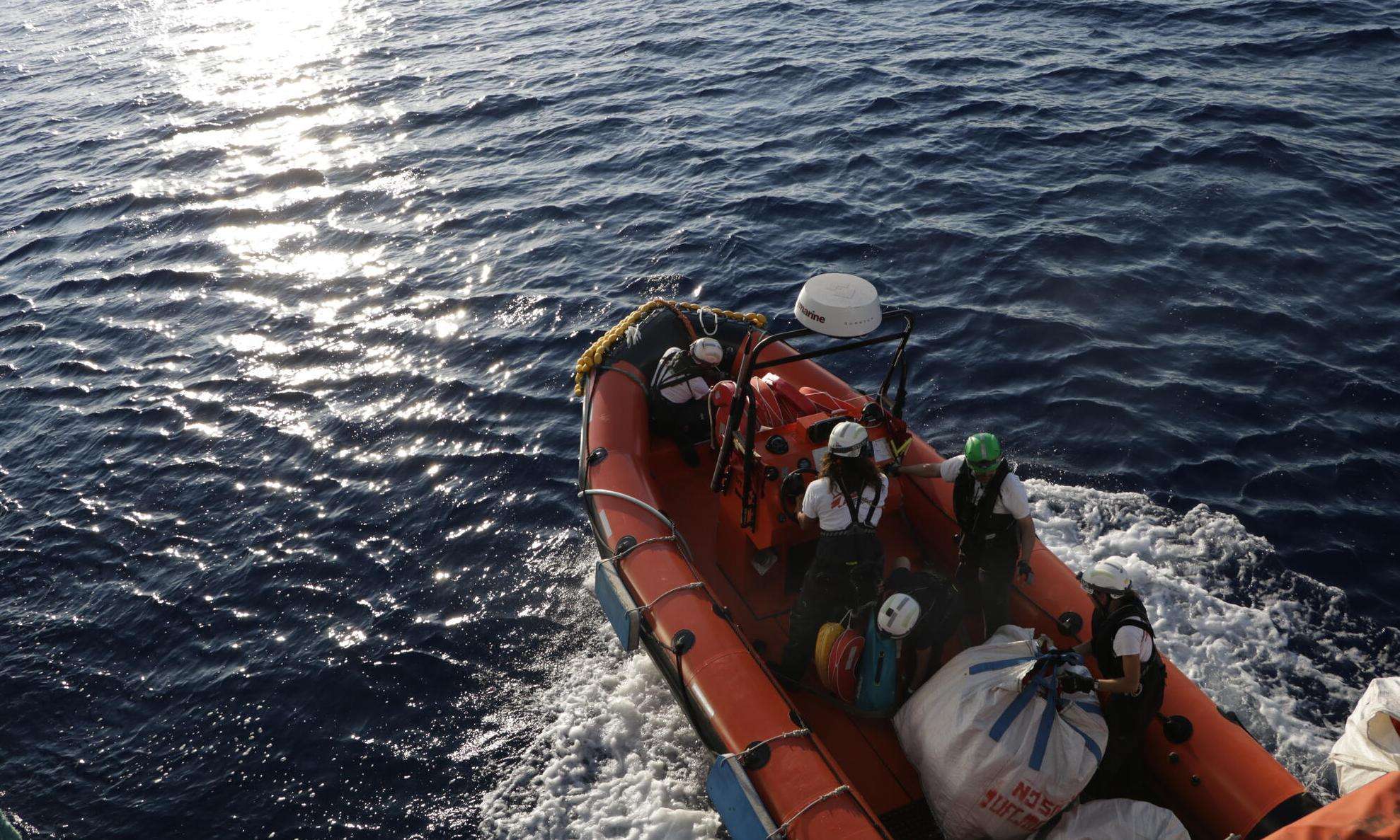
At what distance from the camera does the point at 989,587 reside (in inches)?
204

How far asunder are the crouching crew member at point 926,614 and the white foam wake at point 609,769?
1.65 meters

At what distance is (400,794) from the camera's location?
19.4 feet

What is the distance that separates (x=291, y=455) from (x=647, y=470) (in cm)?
446

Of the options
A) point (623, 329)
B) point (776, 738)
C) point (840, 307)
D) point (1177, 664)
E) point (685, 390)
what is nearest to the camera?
point (776, 738)

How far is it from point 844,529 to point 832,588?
398 mm

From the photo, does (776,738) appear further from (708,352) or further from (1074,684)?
(708,352)

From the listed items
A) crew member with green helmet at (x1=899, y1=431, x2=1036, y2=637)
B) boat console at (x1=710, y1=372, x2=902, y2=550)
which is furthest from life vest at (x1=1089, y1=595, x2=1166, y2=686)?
boat console at (x1=710, y1=372, x2=902, y2=550)

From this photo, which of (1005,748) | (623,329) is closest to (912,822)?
(1005,748)

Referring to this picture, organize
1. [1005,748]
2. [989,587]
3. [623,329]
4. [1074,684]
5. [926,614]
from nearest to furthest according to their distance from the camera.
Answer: [1005,748]
[1074,684]
[926,614]
[989,587]
[623,329]

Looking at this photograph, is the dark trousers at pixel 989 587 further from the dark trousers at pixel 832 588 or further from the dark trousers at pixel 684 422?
the dark trousers at pixel 684 422

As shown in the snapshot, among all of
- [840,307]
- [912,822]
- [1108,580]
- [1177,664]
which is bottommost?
[1177,664]

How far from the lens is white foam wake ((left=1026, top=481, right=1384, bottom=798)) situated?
227 inches

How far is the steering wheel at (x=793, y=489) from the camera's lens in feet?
18.2

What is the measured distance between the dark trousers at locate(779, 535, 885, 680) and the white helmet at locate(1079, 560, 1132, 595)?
1.11 meters
